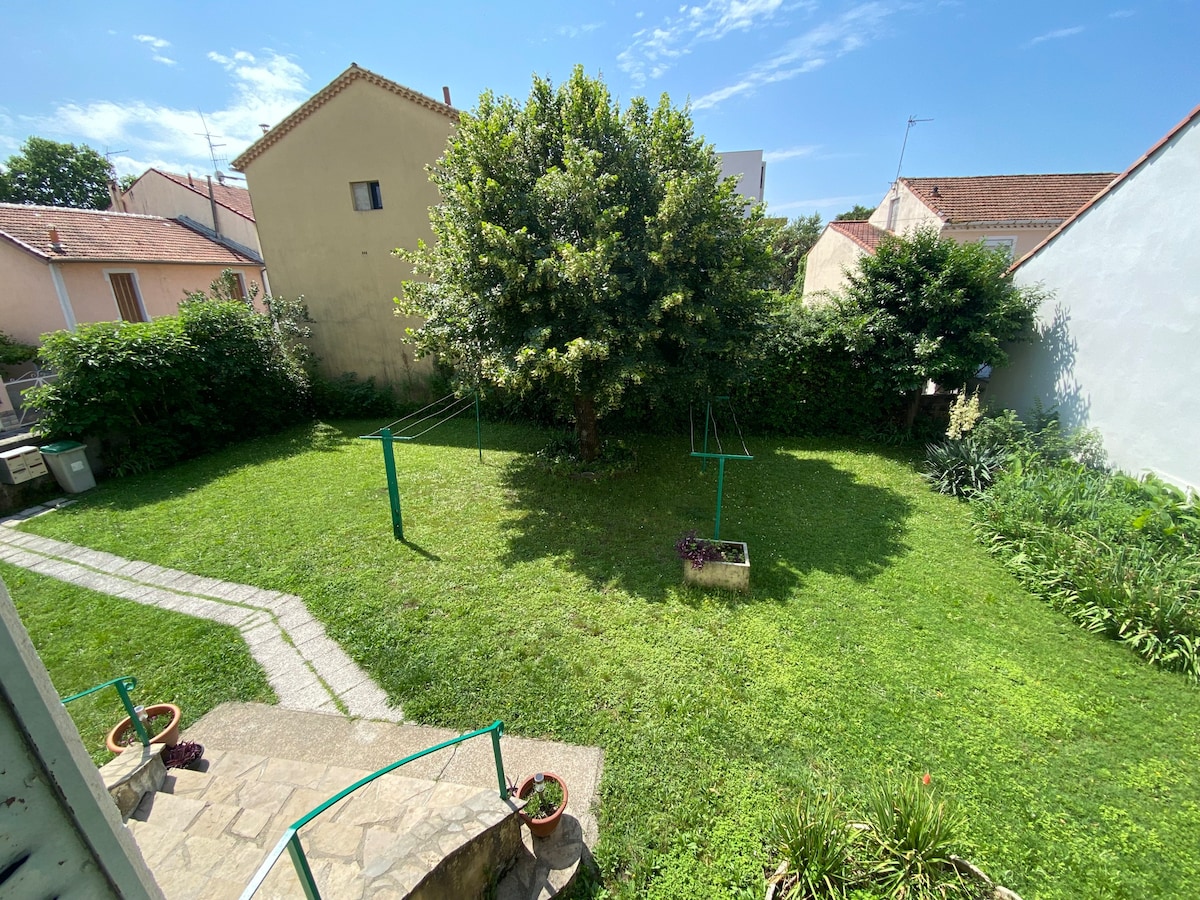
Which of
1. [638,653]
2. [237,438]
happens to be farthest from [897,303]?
[237,438]

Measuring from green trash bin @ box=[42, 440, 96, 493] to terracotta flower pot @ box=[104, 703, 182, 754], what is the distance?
24.7 feet

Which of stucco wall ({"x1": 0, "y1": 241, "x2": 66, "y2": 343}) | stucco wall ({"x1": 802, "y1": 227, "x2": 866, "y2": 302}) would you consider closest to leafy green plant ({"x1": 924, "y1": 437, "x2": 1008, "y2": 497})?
stucco wall ({"x1": 802, "y1": 227, "x2": 866, "y2": 302})

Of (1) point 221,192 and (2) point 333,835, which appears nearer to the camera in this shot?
(2) point 333,835

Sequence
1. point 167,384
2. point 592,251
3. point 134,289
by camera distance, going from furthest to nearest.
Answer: point 134,289 → point 167,384 → point 592,251

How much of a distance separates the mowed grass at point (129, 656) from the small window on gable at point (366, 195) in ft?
37.5

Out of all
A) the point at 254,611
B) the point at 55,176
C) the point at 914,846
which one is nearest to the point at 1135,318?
the point at 914,846

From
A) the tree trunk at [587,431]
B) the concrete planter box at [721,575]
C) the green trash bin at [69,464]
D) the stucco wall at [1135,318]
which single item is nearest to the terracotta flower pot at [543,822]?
the concrete planter box at [721,575]

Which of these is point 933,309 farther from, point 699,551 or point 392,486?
point 392,486

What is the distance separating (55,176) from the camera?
102ft

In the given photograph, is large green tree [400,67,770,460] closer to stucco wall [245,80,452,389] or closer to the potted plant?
the potted plant

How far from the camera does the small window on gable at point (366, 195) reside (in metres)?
13.4

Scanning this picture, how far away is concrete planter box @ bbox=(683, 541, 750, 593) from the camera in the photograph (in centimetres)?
590

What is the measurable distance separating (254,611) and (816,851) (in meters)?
6.12

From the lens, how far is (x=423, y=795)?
10.6 ft
